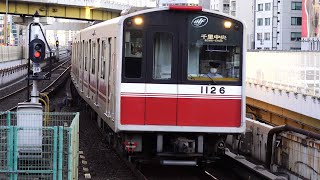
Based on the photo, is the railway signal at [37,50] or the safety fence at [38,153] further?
the railway signal at [37,50]

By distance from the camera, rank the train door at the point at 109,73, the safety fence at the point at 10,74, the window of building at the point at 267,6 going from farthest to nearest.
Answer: the window of building at the point at 267,6 → the safety fence at the point at 10,74 → the train door at the point at 109,73

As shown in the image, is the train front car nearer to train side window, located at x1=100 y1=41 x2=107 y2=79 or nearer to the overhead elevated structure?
train side window, located at x1=100 y1=41 x2=107 y2=79

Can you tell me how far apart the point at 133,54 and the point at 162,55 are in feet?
1.69

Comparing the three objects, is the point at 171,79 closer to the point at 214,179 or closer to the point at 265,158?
the point at 214,179

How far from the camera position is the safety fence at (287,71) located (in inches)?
642

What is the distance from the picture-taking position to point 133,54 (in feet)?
35.0

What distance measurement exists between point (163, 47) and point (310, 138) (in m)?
2.94

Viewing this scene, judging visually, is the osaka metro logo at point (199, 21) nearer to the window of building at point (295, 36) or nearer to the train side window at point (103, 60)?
the train side window at point (103, 60)

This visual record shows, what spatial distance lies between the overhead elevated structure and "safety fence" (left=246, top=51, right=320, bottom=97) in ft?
84.9

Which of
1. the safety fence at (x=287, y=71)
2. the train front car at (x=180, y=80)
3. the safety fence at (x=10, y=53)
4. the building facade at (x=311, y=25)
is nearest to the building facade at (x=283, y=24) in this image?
the building facade at (x=311, y=25)

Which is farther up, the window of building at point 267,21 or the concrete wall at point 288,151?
the window of building at point 267,21

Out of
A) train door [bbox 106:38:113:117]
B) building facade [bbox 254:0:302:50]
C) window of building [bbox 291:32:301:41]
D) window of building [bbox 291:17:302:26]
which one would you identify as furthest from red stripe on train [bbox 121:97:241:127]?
window of building [bbox 291:17:302:26]

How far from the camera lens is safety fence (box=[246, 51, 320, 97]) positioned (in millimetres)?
16312

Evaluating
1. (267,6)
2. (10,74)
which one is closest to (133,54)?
(10,74)
